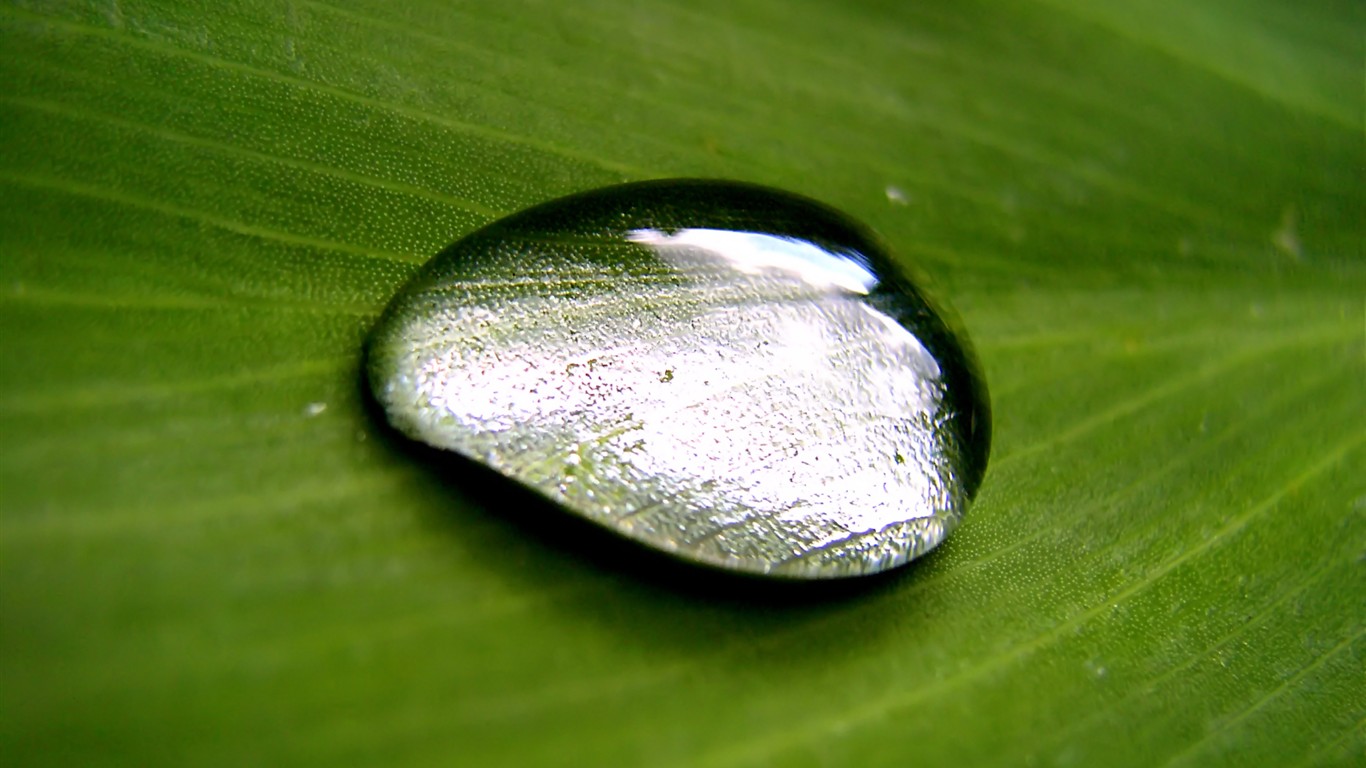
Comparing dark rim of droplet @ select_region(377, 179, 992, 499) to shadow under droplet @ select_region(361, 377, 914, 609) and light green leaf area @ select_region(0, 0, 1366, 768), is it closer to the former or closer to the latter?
light green leaf area @ select_region(0, 0, 1366, 768)

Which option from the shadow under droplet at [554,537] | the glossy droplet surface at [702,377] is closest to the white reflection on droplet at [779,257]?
the glossy droplet surface at [702,377]

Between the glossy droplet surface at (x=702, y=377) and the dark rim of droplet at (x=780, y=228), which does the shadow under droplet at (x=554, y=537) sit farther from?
the dark rim of droplet at (x=780, y=228)

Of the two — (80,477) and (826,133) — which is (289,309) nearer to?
(80,477)

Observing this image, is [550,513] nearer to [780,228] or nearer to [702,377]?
[702,377]

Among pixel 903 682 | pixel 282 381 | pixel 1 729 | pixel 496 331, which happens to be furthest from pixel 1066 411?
pixel 1 729

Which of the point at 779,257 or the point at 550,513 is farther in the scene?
the point at 779,257

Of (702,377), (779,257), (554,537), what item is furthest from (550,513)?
(779,257)
